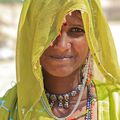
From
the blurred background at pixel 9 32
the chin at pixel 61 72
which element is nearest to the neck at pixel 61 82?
the chin at pixel 61 72

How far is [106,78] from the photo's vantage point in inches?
85.4

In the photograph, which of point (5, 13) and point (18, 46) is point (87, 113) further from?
point (5, 13)

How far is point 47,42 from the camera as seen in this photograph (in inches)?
75.6

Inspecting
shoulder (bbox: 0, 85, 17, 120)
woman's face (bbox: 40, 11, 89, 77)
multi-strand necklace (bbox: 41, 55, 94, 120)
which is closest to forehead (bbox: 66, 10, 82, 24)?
woman's face (bbox: 40, 11, 89, 77)

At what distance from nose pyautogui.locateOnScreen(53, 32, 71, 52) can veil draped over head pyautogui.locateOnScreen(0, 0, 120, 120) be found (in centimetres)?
4

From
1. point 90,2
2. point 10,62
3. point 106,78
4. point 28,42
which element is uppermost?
point 10,62

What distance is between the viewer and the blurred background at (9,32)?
34.5 ft

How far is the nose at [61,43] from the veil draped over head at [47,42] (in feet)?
0.13

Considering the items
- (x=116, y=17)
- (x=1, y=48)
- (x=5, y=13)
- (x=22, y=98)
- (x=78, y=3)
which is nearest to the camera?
(x=78, y=3)

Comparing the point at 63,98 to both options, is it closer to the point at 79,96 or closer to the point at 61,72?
the point at 79,96

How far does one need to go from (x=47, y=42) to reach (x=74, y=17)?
0.16m

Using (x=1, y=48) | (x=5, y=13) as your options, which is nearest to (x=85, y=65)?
(x=1, y=48)

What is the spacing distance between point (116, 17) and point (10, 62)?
52.6 ft

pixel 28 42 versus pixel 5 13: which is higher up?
pixel 5 13
